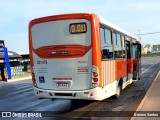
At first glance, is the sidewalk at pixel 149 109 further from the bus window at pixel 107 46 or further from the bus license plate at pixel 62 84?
the bus license plate at pixel 62 84

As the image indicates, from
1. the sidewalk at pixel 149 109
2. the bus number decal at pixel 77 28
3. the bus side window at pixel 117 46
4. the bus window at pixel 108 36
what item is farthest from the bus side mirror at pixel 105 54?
the sidewalk at pixel 149 109

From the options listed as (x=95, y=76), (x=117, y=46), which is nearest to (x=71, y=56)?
(x=95, y=76)

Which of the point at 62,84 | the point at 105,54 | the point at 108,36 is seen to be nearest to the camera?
the point at 62,84

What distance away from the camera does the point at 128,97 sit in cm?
1395

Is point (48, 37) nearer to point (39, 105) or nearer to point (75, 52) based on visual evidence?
point (75, 52)

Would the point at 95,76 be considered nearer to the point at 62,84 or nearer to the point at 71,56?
the point at 71,56

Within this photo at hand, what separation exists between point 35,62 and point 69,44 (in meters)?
1.64

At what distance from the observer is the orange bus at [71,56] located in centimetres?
999

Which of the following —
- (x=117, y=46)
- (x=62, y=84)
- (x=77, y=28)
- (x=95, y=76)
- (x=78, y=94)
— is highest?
(x=77, y=28)

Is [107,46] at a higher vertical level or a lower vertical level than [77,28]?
lower

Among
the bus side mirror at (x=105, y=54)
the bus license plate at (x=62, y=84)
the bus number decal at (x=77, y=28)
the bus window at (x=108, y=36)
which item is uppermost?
the bus number decal at (x=77, y=28)

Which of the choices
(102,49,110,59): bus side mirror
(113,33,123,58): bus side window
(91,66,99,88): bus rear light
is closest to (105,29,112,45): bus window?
(102,49,110,59): bus side mirror

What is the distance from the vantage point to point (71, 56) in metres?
10.2

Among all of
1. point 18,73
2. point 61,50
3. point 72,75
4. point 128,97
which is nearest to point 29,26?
point 61,50
